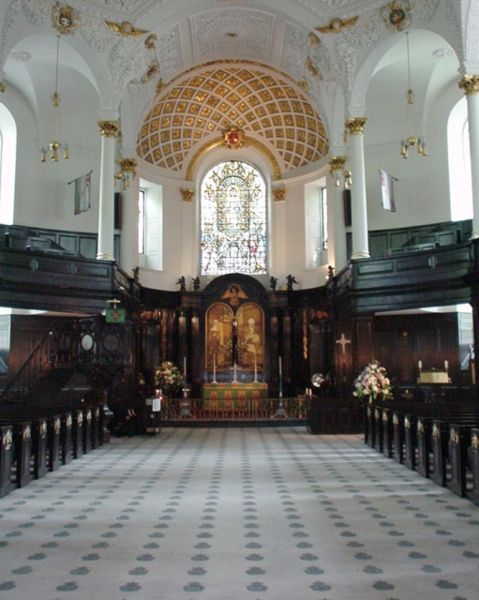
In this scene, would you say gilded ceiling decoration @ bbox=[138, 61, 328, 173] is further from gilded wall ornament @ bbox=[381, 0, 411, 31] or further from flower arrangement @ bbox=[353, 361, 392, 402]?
flower arrangement @ bbox=[353, 361, 392, 402]

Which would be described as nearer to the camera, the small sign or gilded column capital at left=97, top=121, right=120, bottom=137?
the small sign

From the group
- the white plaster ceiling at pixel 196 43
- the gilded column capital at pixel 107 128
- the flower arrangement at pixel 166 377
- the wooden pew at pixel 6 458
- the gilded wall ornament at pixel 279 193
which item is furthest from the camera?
the gilded wall ornament at pixel 279 193

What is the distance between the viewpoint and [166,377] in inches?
836

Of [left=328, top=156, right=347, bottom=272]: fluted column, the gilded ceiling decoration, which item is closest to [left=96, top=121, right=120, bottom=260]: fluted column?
the gilded ceiling decoration

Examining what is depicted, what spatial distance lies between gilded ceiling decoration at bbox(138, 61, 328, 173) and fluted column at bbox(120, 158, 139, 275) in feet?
8.64

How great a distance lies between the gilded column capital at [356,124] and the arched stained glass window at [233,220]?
7894mm

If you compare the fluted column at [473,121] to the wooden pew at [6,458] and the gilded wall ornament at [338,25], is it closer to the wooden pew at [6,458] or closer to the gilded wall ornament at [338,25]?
the gilded wall ornament at [338,25]

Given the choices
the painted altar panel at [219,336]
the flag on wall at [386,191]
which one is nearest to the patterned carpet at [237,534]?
the flag on wall at [386,191]

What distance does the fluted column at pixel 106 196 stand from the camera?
1836 cm

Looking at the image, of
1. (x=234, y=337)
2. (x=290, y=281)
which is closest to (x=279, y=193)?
(x=290, y=281)

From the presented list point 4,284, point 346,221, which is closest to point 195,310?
point 346,221

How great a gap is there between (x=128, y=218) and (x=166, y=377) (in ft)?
19.6

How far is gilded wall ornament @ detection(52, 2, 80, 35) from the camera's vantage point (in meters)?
17.3

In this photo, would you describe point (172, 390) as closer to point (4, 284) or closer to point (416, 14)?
point (4, 284)
